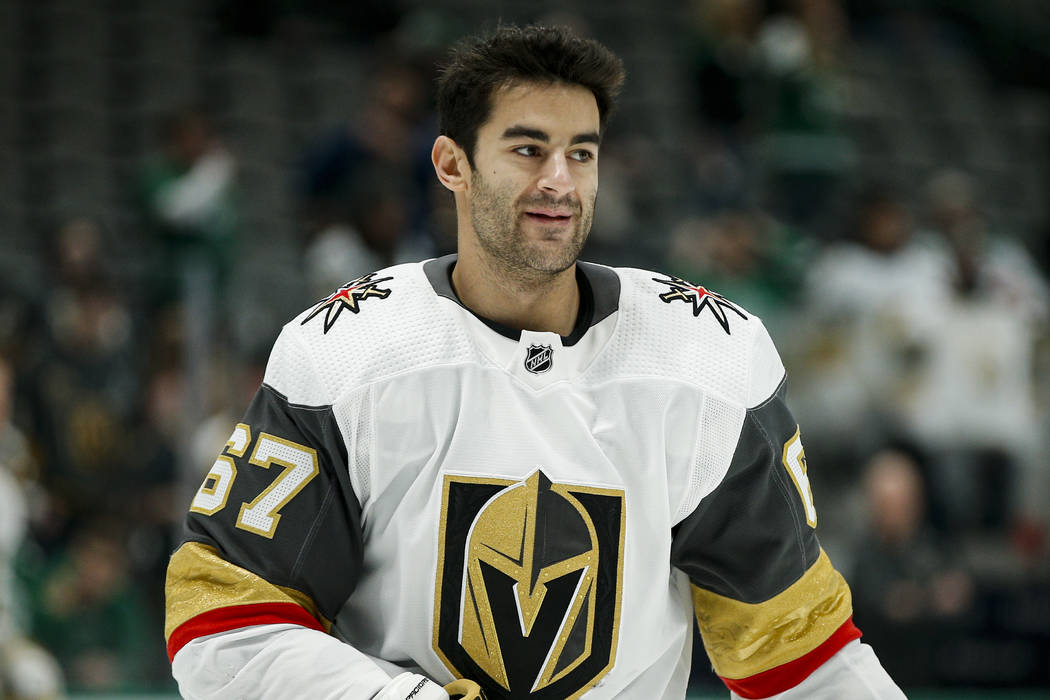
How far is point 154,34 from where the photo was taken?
23.4 ft

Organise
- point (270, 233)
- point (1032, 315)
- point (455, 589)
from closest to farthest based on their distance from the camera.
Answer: point (455, 589) → point (1032, 315) → point (270, 233)

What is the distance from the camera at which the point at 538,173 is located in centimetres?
196

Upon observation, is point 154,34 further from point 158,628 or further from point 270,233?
point 158,628

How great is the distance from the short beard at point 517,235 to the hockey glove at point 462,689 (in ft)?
1.87

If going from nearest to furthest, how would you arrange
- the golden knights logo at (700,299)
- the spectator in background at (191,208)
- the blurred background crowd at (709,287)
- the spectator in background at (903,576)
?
the golden knights logo at (700,299) → the blurred background crowd at (709,287) → the spectator in background at (903,576) → the spectator in background at (191,208)

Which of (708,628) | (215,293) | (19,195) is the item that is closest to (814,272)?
(215,293)

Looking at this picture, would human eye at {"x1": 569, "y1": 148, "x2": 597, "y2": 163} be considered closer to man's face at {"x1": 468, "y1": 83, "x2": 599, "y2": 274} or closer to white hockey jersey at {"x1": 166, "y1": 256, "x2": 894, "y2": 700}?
man's face at {"x1": 468, "y1": 83, "x2": 599, "y2": 274}

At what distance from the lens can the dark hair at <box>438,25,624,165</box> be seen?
1.97m

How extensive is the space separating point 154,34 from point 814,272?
380 cm

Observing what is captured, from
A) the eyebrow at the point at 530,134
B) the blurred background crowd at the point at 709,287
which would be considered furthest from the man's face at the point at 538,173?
the blurred background crowd at the point at 709,287

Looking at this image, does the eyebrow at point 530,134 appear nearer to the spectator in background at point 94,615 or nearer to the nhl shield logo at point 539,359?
the nhl shield logo at point 539,359

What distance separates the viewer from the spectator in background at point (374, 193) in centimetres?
430

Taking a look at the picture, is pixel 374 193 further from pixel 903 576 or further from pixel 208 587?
pixel 208 587

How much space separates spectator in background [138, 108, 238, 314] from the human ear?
2.74 metres
